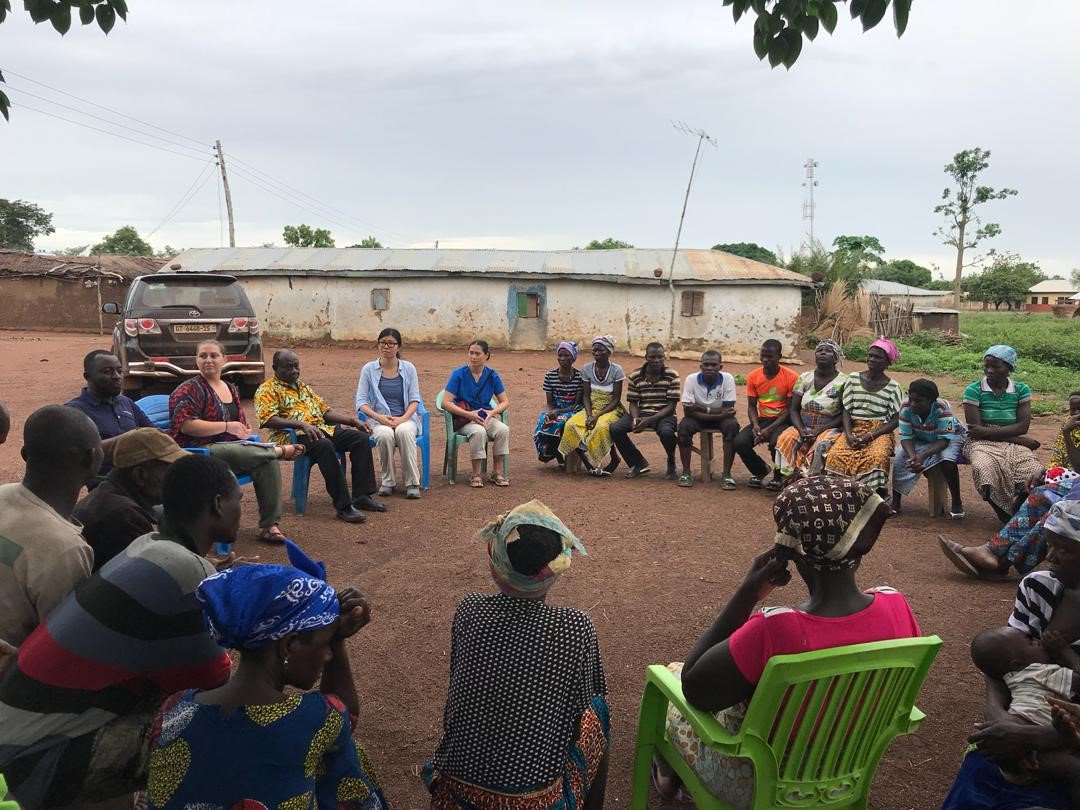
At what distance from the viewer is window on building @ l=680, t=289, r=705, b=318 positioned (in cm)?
2006

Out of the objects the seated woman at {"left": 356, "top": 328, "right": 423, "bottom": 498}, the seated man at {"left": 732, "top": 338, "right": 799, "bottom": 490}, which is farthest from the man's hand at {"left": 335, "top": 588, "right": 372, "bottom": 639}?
the seated man at {"left": 732, "top": 338, "right": 799, "bottom": 490}

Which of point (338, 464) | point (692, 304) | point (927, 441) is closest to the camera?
point (338, 464)

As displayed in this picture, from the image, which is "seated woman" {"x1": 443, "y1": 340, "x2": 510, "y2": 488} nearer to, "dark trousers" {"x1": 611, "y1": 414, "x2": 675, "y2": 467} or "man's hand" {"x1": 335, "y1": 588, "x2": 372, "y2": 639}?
"dark trousers" {"x1": 611, "y1": 414, "x2": 675, "y2": 467}

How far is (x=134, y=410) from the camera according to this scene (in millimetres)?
5652

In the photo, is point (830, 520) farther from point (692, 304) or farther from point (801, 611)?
point (692, 304)

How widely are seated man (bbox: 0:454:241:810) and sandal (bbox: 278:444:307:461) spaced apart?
3.83m

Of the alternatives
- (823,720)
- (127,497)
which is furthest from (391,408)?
(823,720)

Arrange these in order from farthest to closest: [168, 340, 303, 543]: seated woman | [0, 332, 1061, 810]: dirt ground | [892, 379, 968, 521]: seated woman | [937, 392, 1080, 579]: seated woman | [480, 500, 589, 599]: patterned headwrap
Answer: [892, 379, 968, 521]: seated woman < [168, 340, 303, 543]: seated woman < [937, 392, 1080, 579]: seated woman < [0, 332, 1061, 810]: dirt ground < [480, 500, 589, 599]: patterned headwrap

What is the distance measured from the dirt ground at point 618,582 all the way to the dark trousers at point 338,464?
25 cm

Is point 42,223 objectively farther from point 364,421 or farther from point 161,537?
point 161,537

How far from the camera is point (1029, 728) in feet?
7.02

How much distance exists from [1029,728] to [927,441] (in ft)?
16.6

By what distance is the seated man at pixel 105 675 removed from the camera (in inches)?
84.4

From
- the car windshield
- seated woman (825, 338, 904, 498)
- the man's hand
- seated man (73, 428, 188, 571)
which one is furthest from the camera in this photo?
the car windshield
